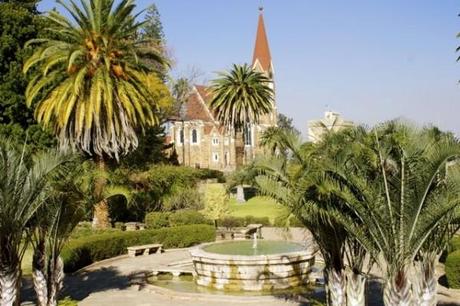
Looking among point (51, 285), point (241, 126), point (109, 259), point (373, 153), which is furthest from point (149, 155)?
point (373, 153)

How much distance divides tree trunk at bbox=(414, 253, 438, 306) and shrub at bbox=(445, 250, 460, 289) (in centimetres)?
528

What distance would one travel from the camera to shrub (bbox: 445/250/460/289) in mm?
15289

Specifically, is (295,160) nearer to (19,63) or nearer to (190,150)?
(19,63)

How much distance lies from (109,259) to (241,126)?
28.4 metres

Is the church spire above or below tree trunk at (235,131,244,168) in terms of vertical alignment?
above

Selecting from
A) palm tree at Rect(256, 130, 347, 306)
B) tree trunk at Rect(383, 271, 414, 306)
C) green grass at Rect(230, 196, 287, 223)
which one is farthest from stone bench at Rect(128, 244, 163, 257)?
tree trunk at Rect(383, 271, 414, 306)

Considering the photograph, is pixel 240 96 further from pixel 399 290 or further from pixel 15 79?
pixel 399 290

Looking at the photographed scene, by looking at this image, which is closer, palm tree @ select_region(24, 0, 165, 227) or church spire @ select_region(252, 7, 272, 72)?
palm tree @ select_region(24, 0, 165, 227)

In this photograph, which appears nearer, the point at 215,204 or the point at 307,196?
the point at 307,196

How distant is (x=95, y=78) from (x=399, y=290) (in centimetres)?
1726

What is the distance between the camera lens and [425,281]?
34.5 feet

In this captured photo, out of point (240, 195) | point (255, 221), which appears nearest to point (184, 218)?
point (255, 221)

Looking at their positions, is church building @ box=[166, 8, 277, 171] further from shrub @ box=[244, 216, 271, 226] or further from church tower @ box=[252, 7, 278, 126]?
shrub @ box=[244, 216, 271, 226]

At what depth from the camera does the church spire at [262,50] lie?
7900 cm
